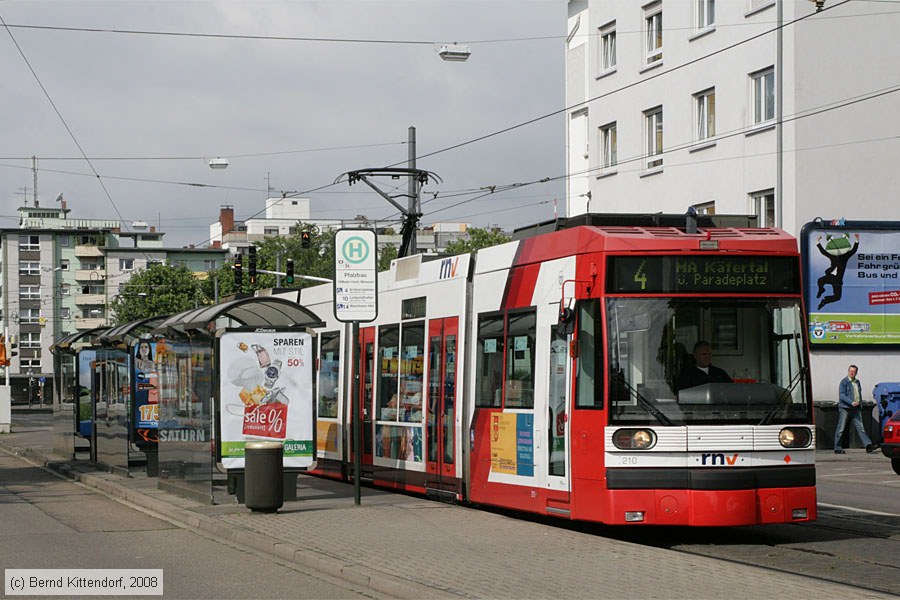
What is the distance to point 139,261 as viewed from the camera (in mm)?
127438

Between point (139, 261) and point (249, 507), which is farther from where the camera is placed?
point (139, 261)

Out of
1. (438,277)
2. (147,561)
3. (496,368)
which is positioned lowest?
(147,561)

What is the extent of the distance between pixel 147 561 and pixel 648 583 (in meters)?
4.76

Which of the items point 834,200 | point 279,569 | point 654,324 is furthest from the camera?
point 834,200

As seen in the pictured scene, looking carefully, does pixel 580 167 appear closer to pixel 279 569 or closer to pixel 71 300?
pixel 279 569

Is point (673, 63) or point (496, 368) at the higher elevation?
point (673, 63)

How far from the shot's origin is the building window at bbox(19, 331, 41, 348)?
4828 inches

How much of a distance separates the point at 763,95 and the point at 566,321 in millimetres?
20889

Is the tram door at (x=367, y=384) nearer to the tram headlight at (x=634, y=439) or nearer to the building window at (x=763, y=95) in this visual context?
the tram headlight at (x=634, y=439)

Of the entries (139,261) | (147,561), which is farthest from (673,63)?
(139,261)

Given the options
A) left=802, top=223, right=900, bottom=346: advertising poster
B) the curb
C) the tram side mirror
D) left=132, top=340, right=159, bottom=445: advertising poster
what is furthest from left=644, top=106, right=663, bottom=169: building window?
the tram side mirror

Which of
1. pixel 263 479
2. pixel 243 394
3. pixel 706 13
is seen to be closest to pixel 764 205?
pixel 706 13

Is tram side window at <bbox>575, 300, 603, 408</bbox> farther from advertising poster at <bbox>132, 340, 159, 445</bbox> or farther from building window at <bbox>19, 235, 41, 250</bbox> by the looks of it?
building window at <bbox>19, 235, 41, 250</bbox>

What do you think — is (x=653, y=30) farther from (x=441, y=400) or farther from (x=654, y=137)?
(x=441, y=400)
